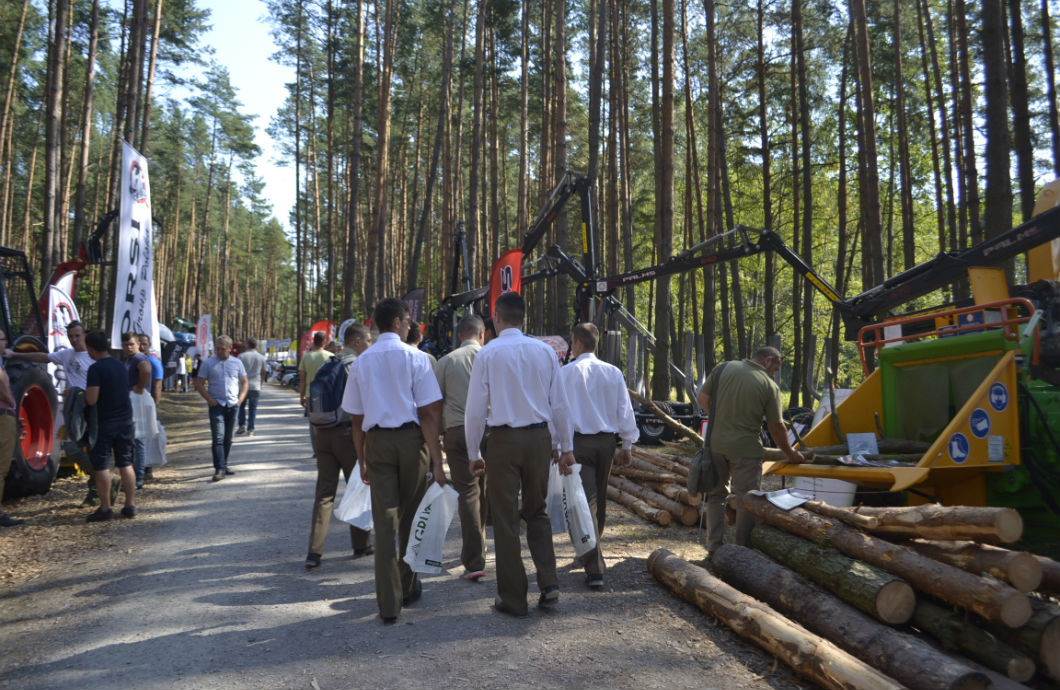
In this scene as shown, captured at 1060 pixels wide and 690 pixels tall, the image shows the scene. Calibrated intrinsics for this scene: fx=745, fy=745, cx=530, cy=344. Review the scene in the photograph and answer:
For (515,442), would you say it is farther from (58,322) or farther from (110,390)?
(58,322)

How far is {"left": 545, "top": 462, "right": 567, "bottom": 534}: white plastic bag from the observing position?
18.7ft

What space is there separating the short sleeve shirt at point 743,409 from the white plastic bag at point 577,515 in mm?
1597

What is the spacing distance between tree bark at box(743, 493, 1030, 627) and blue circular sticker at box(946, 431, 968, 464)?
948 mm

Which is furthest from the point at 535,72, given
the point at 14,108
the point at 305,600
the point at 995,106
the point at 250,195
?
the point at 250,195

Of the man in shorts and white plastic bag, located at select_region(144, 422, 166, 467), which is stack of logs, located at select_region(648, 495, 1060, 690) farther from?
white plastic bag, located at select_region(144, 422, 166, 467)

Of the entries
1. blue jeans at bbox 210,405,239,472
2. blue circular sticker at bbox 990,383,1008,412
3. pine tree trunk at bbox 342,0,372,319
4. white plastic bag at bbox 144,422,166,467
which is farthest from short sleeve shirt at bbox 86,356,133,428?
pine tree trunk at bbox 342,0,372,319

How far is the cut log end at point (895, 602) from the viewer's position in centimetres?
453

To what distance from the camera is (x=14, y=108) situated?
25047mm

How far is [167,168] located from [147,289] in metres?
41.0

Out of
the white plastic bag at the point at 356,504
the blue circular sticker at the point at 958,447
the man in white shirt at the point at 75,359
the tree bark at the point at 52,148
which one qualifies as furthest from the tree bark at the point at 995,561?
the tree bark at the point at 52,148

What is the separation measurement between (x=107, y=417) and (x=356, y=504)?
3795 millimetres

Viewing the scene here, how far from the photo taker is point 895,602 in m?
4.55

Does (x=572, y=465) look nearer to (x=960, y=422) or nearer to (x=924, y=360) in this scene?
(x=960, y=422)

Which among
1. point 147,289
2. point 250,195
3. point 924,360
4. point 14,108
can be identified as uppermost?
point 250,195
